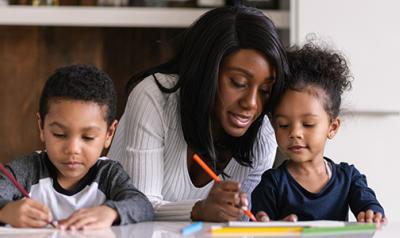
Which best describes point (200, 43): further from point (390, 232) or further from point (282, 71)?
point (390, 232)

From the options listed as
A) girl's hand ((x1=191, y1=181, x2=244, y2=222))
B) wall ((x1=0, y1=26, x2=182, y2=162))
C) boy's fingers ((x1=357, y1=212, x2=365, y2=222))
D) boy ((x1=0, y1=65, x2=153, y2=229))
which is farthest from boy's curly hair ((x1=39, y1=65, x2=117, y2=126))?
wall ((x1=0, y1=26, x2=182, y2=162))

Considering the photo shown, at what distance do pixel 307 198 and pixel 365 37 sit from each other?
3.99 ft

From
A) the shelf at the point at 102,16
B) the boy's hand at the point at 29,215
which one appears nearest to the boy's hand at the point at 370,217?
the boy's hand at the point at 29,215

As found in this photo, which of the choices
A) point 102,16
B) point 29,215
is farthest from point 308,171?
point 102,16

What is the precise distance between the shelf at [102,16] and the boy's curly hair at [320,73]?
972 millimetres

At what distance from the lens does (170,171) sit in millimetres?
1842

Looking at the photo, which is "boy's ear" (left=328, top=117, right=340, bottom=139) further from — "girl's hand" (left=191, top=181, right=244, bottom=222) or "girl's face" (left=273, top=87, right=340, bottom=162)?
"girl's hand" (left=191, top=181, right=244, bottom=222)

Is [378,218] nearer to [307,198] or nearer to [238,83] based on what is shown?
[307,198]

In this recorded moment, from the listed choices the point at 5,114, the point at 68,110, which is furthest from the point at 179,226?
the point at 5,114

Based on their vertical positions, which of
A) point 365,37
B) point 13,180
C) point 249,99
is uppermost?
point 365,37

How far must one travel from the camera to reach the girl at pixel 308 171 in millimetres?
1646

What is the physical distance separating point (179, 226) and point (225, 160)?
0.52m

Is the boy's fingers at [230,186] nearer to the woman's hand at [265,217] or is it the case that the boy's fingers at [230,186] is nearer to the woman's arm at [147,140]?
the woman's hand at [265,217]

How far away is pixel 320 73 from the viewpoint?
175 cm
